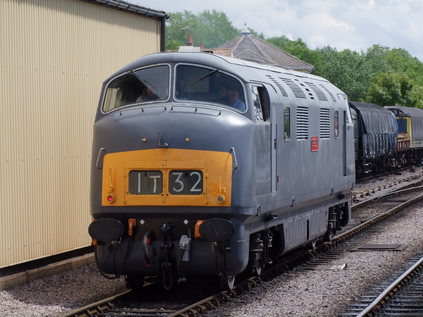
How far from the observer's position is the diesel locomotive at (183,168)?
36.8ft

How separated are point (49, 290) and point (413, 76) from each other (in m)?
148

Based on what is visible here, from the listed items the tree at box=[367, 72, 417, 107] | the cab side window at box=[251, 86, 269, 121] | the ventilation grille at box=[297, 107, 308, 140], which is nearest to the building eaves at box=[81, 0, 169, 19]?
the ventilation grille at box=[297, 107, 308, 140]

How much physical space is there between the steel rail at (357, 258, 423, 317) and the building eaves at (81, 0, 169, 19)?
6.23m

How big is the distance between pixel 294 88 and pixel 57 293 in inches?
183

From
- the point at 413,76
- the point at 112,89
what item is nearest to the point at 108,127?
the point at 112,89

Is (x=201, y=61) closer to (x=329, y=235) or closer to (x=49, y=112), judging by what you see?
(x=49, y=112)

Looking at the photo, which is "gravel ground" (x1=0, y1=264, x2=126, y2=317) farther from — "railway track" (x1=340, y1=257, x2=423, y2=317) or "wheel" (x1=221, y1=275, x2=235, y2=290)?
"railway track" (x1=340, y1=257, x2=423, y2=317)

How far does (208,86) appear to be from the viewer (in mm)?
11898

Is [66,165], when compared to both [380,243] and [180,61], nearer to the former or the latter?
[180,61]

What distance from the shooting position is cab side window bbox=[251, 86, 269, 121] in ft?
39.2

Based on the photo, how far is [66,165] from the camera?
14.0 metres

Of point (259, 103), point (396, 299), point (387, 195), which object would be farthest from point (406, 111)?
point (259, 103)

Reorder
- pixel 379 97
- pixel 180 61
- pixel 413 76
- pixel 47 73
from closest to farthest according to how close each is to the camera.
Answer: pixel 180 61 → pixel 47 73 → pixel 379 97 → pixel 413 76

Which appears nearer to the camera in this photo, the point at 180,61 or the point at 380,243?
the point at 180,61
